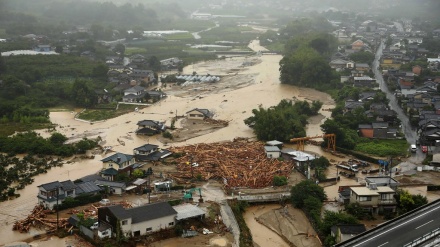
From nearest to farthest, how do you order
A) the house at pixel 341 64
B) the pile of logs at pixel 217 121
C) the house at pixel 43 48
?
the pile of logs at pixel 217 121 → the house at pixel 341 64 → the house at pixel 43 48

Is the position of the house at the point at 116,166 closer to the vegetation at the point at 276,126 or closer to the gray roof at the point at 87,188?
the gray roof at the point at 87,188

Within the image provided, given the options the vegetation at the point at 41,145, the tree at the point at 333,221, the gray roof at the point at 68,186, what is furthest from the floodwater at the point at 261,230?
the vegetation at the point at 41,145

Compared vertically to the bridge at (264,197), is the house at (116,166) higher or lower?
higher

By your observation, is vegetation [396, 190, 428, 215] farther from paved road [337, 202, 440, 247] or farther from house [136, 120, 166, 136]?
house [136, 120, 166, 136]

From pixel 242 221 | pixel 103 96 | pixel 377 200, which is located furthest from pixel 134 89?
pixel 377 200

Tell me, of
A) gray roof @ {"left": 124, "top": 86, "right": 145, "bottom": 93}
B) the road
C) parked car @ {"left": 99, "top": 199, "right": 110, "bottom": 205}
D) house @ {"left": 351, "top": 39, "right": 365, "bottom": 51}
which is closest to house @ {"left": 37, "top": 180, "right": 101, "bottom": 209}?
parked car @ {"left": 99, "top": 199, "right": 110, "bottom": 205}
